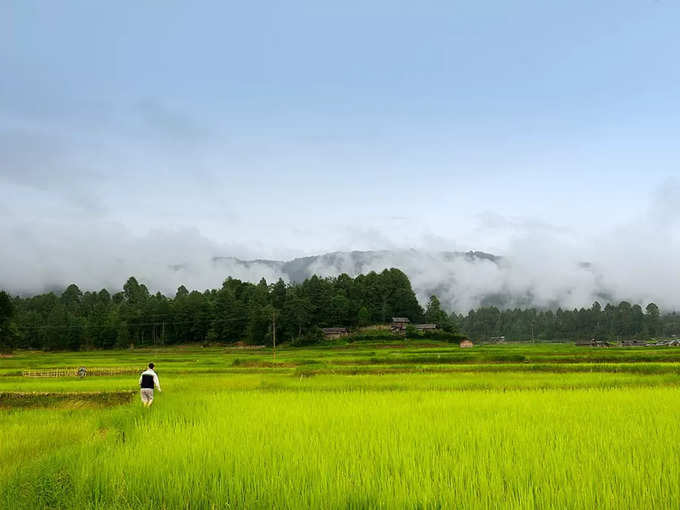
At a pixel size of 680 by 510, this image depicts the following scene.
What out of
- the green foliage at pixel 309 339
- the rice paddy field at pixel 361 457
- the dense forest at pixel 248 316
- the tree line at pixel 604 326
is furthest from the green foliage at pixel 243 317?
the tree line at pixel 604 326

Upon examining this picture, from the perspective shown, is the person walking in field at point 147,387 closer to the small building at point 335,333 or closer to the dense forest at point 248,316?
the dense forest at point 248,316

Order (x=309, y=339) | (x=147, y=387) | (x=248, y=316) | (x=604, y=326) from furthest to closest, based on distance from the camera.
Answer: (x=604, y=326) → (x=248, y=316) → (x=309, y=339) → (x=147, y=387)

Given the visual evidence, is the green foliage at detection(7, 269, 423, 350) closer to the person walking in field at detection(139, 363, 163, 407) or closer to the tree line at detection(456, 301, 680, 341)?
the person walking in field at detection(139, 363, 163, 407)

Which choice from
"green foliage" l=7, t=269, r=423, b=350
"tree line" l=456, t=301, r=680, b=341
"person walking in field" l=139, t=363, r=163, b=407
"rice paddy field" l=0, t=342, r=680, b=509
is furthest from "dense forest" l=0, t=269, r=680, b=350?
"tree line" l=456, t=301, r=680, b=341

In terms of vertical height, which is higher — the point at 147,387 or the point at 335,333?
the point at 147,387

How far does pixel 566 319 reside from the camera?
18000 cm

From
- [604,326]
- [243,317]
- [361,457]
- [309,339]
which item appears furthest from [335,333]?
[604,326]

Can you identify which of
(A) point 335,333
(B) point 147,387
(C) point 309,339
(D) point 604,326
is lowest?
(D) point 604,326

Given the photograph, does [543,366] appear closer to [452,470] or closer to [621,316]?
[452,470]

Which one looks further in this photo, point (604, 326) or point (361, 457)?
point (604, 326)

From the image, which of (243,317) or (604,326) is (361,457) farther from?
(604,326)

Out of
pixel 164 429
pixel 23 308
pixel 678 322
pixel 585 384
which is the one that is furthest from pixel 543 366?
pixel 678 322

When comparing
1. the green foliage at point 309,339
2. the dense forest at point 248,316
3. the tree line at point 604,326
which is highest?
the dense forest at point 248,316

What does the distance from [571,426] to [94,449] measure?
26.1 ft
